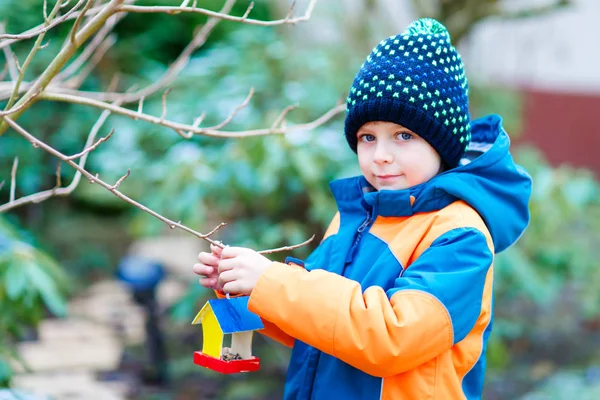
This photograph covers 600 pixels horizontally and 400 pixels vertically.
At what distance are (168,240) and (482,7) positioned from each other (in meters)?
3.46

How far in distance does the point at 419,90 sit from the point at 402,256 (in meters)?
0.35

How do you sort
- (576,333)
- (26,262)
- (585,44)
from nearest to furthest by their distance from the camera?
(26,262), (576,333), (585,44)

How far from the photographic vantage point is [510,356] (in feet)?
14.4

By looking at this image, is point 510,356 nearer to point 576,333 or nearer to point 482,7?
point 576,333

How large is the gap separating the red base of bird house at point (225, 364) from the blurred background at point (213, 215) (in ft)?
1.90

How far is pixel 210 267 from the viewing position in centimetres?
169

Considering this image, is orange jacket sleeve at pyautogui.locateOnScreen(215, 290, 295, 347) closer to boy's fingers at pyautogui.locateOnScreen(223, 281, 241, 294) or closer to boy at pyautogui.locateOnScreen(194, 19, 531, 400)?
boy at pyautogui.locateOnScreen(194, 19, 531, 400)

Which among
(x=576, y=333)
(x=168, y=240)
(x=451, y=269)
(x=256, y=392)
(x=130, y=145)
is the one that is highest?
(x=451, y=269)

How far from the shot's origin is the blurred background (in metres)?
3.28

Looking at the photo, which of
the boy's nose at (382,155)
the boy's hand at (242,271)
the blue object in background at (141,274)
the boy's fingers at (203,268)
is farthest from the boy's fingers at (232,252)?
the blue object in background at (141,274)

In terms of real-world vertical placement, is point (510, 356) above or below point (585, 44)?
below

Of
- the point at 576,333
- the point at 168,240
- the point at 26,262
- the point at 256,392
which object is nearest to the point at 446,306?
the point at 26,262

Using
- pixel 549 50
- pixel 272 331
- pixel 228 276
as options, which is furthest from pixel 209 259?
pixel 549 50

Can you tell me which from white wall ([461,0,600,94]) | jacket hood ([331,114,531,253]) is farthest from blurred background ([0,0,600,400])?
white wall ([461,0,600,94])
